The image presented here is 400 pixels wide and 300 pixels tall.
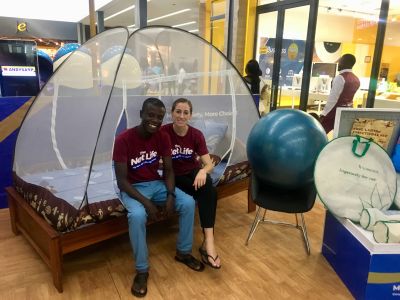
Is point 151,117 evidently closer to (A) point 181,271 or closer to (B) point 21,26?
(A) point 181,271

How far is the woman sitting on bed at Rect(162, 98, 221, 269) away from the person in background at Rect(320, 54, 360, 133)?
6.52 ft

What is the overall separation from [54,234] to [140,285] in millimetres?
519

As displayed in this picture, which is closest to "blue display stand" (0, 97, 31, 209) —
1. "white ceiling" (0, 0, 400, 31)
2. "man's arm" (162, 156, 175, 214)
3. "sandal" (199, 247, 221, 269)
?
"man's arm" (162, 156, 175, 214)

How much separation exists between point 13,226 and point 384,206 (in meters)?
2.40

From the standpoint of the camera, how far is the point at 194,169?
2.21 metres

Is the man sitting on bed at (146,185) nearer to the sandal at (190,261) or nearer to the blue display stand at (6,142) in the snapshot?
the sandal at (190,261)

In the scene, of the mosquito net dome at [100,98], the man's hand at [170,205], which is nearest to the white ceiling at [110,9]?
the mosquito net dome at [100,98]

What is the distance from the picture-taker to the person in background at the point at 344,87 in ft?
11.9

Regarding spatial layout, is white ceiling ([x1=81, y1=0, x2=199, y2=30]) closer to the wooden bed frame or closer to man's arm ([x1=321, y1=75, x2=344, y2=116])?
man's arm ([x1=321, y1=75, x2=344, y2=116])

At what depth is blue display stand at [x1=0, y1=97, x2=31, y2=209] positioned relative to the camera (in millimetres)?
2602

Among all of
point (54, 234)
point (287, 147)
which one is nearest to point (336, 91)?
point (287, 147)

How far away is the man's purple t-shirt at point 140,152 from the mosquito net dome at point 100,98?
0.45 feet

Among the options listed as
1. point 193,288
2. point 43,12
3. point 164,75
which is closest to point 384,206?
point 193,288

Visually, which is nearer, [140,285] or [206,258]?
[140,285]
